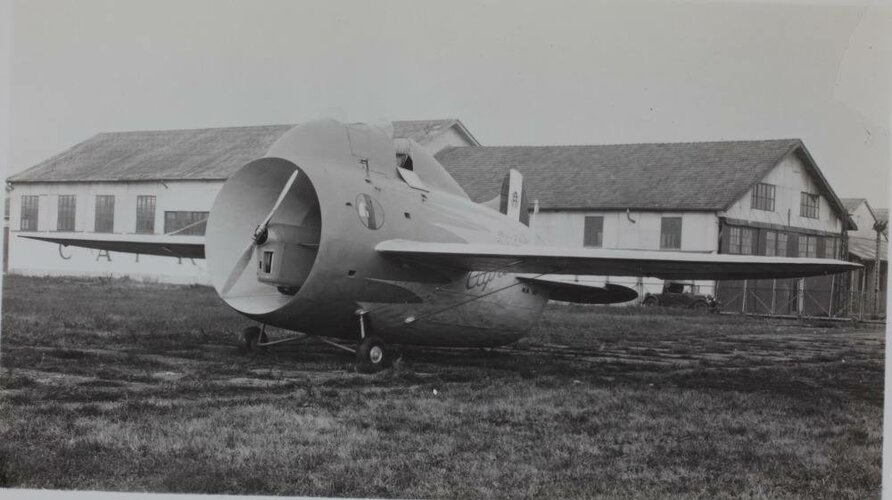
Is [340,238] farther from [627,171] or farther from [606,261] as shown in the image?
[627,171]

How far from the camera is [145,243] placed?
11.2m

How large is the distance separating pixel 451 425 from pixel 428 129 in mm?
22540

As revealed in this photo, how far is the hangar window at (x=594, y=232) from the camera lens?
29.7m

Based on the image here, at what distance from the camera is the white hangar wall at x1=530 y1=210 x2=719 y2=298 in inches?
1091

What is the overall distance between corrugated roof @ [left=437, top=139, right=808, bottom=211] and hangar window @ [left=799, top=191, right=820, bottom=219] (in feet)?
4.94

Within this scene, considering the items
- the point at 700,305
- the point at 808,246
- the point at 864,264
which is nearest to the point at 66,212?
the point at 700,305

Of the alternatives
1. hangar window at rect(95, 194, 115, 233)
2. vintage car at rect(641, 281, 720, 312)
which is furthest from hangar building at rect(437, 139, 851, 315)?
hangar window at rect(95, 194, 115, 233)

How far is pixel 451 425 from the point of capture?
670cm

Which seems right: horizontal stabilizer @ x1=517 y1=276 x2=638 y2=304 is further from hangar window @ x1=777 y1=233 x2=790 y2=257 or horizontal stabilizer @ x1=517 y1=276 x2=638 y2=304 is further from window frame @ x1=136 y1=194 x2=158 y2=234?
window frame @ x1=136 y1=194 x2=158 y2=234

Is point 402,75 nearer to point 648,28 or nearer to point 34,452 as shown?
point 648,28

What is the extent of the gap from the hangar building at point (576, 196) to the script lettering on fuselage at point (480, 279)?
12.4 meters

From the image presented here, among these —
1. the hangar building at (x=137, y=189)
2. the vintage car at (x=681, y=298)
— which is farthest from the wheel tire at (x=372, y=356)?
the vintage car at (x=681, y=298)

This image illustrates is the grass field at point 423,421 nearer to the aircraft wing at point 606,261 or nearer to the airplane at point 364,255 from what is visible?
the airplane at point 364,255

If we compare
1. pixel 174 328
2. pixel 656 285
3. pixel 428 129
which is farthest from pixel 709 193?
pixel 174 328
